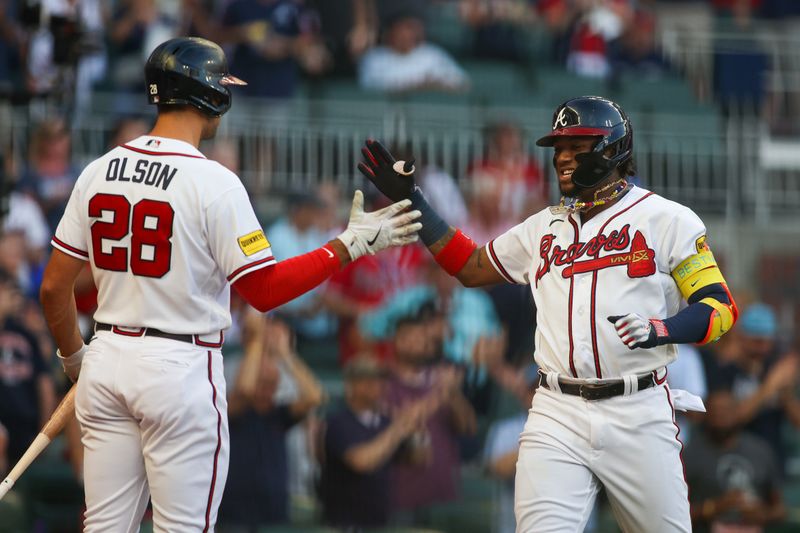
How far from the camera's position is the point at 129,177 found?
4934 millimetres

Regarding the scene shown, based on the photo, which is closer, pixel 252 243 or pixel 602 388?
pixel 252 243

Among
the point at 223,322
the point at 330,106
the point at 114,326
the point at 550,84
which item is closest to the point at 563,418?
the point at 223,322

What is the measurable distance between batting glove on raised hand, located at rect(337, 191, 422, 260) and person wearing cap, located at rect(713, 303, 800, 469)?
14.4ft

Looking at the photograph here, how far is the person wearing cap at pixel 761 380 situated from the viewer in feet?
30.5

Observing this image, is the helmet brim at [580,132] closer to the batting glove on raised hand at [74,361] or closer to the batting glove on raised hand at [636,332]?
the batting glove on raised hand at [636,332]

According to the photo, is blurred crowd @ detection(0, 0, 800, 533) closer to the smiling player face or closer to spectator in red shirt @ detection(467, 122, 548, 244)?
spectator in red shirt @ detection(467, 122, 548, 244)

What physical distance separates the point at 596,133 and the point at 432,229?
87 centimetres

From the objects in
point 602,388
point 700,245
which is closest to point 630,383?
point 602,388

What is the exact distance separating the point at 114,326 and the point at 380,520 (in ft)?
12.6

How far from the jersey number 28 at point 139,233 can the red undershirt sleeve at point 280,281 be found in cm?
30

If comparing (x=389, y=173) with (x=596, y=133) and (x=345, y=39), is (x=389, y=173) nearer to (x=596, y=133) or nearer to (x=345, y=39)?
(x=596, y=133)

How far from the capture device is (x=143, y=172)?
4.93m

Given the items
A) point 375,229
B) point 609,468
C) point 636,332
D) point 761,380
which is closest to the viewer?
point 636,332

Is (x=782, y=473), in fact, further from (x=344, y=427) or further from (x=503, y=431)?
(x=344, y=427)
